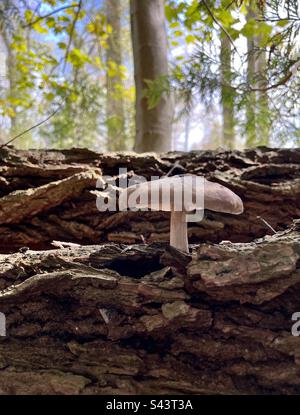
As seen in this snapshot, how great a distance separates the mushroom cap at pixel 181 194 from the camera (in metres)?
1.18

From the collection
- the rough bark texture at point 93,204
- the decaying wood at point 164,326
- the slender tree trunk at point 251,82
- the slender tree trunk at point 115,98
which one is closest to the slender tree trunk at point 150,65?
the slender tree trunk at point 251,82

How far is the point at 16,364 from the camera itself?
3.66 feet

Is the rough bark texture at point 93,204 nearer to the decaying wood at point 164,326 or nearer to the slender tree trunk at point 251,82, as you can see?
the slender tree trunk at point 251,82

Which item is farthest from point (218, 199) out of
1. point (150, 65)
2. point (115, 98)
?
point (115, 98)

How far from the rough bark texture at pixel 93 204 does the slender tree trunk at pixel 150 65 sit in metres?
0.90

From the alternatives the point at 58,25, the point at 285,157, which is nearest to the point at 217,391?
the point at 285,157

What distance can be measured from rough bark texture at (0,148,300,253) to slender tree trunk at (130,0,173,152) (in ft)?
2.95

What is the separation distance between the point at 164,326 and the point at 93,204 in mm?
944

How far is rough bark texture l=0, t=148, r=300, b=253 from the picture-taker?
189 cm

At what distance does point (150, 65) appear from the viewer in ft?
9.55

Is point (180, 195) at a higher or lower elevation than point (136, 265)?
higher

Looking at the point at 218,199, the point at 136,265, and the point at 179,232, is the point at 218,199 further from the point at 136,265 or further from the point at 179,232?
the point at 136,265

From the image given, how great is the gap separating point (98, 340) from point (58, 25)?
402 centimetres
